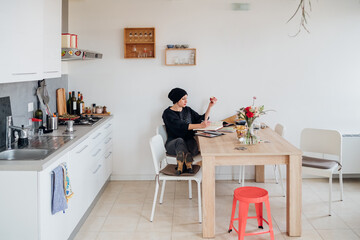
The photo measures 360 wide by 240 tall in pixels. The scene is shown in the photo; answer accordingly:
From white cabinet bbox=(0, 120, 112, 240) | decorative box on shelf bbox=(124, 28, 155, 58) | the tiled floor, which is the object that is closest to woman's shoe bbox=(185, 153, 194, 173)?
the tiled floor

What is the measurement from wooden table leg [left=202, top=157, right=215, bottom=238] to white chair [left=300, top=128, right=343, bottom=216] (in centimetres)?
115

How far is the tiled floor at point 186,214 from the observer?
138 inches

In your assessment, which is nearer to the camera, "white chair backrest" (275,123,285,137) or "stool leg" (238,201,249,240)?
"stool leg" (238,201,249,240)

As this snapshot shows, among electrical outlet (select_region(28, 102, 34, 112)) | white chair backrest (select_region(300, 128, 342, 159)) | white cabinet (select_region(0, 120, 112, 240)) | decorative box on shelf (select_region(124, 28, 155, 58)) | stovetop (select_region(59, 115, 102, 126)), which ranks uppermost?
decorative box on shelf (select_region(124, 28, 155, 58))

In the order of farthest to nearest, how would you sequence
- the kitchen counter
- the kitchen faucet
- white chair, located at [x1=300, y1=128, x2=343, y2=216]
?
1. white chair, located at [x1=300, y1=128, x2=343, y2=216]
2. the kitchen faucet
3. the kitchen counter

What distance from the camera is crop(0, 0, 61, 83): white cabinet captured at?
2582 mm

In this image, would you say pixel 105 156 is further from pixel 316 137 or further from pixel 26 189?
pixel 316 137

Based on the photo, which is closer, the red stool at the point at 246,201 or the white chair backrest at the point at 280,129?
the red stool at the point at 246,201

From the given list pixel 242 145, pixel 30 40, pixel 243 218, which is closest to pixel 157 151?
pixel 242 145

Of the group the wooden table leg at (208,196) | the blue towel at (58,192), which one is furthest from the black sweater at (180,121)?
the blue towel at (58,192)

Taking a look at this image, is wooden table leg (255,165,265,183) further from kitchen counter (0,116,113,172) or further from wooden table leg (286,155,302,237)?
kitchen counter (0,116,113,172)

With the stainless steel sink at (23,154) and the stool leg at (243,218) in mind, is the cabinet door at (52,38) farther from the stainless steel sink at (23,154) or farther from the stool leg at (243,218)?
the stool leg at (243,218)

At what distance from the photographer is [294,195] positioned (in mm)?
3414

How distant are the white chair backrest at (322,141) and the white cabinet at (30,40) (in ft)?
9.24
